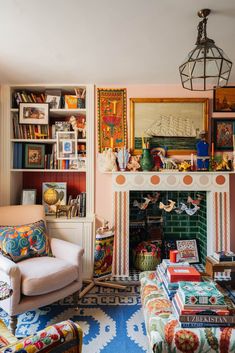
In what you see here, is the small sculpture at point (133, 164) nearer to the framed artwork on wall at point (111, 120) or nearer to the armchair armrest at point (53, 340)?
the framed artwork on wall at point (111, 120)

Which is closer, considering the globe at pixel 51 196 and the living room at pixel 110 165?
the living room at pixel 110 165

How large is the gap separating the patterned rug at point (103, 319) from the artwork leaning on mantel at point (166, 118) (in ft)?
5.48

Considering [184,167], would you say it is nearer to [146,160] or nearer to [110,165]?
[146,160]

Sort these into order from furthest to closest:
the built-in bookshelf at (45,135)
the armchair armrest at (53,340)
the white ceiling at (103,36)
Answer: the built-in bookshelf at (45,135)
the white ceiling at (103,36)
the armchair armrest at (53,340)

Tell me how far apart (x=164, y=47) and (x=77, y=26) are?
2.53 feet

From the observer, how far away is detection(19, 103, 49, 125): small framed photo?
3.03m

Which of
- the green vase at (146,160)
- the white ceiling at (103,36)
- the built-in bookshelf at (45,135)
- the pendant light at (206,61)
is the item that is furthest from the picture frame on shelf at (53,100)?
the pendant light at (206,61)

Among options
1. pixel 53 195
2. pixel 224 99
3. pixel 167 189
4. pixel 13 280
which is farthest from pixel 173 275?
pixel 224 99

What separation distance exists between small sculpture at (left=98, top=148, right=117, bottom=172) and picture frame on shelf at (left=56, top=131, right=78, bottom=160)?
35 centimetres

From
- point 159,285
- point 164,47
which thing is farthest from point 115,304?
point 164,47

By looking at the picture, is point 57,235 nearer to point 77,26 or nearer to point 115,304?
point 115,304

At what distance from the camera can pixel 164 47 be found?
218 centimetres

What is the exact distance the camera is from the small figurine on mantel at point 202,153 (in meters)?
2.97

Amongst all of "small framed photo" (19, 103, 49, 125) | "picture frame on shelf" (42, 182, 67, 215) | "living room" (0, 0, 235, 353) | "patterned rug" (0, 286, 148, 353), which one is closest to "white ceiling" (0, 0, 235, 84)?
"living room" (0, 0, 235, 353)
